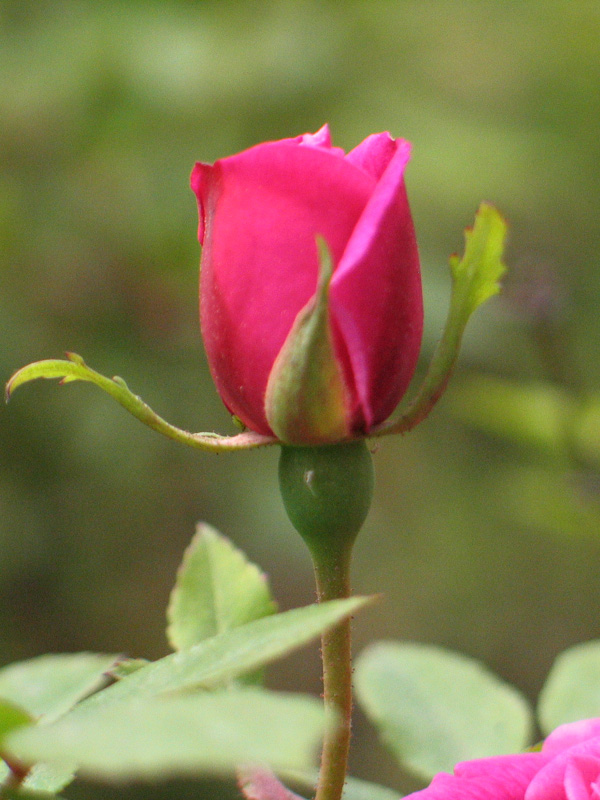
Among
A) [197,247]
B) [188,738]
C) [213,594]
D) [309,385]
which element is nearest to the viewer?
[188,738]

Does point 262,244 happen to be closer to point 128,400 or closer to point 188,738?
point 128,400

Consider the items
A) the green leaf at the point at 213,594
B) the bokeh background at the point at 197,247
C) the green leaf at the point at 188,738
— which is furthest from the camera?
the bokeh background at the point at 197,247

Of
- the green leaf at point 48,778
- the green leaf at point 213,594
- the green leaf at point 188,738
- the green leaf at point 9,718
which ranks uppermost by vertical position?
the green leaf at point 188,738

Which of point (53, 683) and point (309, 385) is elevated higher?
point (309, 385)

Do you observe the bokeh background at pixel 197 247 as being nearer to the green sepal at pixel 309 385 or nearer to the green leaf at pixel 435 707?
the green leaf at pixel 435 707

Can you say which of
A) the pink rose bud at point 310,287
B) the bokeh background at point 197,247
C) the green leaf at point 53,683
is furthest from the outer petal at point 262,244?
the bokeh background at point 197,247

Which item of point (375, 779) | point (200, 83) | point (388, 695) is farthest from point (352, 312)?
point (375, 779)

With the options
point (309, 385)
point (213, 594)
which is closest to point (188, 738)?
point (309, 385)
